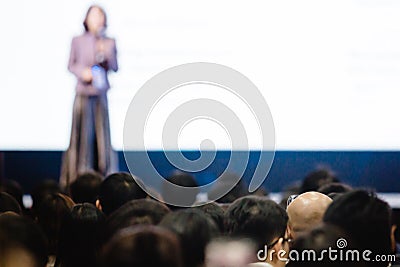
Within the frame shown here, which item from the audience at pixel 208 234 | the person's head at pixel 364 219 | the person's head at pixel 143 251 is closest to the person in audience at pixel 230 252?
the audience at pixel 208 234

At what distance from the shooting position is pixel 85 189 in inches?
166

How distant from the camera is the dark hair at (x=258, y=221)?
2.80m

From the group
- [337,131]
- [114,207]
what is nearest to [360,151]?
[337,131]

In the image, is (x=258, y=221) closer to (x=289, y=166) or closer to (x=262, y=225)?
(x=262, y=225)

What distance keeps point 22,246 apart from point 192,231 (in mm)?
460

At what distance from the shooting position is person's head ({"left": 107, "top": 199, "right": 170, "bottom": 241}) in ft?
8.27

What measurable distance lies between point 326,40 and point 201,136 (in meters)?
1.10

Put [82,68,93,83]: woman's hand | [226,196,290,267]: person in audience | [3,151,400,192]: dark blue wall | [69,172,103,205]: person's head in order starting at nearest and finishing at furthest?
1. [226,196,290,267]: person in audience
2. [69,172,103,205]: person's head
3. [82,68,93,83]: woman's hand
4. [3,151,400,192]: dark blue wall

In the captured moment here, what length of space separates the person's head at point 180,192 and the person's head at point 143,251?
2.12 m

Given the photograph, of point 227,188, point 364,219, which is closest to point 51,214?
point 227,188

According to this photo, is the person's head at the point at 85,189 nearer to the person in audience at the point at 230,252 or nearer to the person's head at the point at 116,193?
the person's head at the point at 116,193

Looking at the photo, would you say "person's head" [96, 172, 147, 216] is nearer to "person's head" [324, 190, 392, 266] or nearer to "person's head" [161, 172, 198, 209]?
"person's head" [161, 172, 198, 209]

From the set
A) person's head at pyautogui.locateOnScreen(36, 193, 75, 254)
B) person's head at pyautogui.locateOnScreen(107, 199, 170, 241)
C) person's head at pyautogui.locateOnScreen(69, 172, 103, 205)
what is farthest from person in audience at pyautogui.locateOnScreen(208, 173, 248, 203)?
person's head at pyautogui.locateOnScreen(107, 199, 170, 241)

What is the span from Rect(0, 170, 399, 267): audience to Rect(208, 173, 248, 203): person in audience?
41.6 inches
